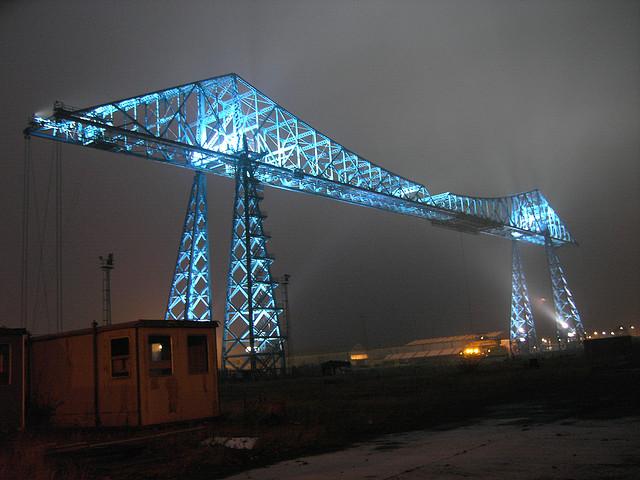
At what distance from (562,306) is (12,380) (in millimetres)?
71956

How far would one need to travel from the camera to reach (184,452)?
965 centimetres

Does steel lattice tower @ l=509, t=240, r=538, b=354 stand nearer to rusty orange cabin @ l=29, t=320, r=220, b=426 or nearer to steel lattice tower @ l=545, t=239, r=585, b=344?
steel lattice tower @ l=545, t=239, r=585, b=344

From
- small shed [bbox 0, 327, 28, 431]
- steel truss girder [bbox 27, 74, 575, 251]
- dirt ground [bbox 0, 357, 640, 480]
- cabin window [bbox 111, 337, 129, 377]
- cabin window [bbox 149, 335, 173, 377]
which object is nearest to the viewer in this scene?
dirt ground [bbox 0, 357, 640, 480]

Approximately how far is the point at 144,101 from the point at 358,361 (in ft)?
160

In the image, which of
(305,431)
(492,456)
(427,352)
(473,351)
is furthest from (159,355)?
(427,352)

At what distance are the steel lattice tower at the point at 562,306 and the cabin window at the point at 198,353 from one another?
220 feet

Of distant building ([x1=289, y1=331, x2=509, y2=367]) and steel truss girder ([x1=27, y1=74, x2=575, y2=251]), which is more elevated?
steel truss girder ([x1=27, y1=74, x2=575, y2=251])

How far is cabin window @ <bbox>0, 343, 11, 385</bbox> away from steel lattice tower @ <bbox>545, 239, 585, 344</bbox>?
229 ft

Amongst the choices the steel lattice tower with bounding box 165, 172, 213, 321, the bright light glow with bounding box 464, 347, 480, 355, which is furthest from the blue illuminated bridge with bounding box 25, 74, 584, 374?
the bright light glow with bounding box 464, 347, 480, 355

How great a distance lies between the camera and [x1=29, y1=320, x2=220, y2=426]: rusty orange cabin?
12180 millimetres

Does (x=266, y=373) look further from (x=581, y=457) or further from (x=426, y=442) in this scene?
(x=581, y=457)

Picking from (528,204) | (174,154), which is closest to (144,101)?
(174,154)

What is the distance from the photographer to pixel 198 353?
1338cm

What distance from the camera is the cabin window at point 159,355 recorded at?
12.4m
